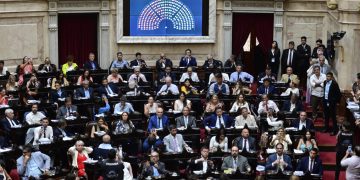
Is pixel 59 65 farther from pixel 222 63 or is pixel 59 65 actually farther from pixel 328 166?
pixel 328 166

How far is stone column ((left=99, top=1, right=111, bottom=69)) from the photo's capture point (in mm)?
33812

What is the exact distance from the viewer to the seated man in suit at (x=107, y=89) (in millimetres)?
28906

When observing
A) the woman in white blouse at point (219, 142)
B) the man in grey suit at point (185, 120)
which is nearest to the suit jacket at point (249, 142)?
the woman in white blouse at point (219, 142)

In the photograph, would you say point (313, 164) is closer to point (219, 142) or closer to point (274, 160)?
point (274, 160)

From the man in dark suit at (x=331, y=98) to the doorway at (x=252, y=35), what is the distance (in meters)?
6.64

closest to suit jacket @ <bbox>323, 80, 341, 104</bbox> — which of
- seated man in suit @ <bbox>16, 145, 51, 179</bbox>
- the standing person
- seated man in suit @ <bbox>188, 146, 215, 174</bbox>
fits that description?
seated man in suit @ <bbox>188, 146, 215, 174</bbox>

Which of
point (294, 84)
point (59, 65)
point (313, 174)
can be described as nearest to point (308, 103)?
point (294, 84)

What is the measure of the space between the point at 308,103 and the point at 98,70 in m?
6.30

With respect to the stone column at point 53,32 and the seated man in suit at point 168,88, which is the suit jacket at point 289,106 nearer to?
the seated man in suit at point 168,88

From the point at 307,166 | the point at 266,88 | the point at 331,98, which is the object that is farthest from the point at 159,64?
the point at 307,166

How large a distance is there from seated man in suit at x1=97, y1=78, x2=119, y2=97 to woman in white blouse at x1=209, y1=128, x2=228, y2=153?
4.86 m

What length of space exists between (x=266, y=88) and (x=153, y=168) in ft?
21.6

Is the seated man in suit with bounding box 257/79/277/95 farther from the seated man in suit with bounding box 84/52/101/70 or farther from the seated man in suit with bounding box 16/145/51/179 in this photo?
the seated man in suit with bounding box 16/145/51/179

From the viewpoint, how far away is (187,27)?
34.1 meters
